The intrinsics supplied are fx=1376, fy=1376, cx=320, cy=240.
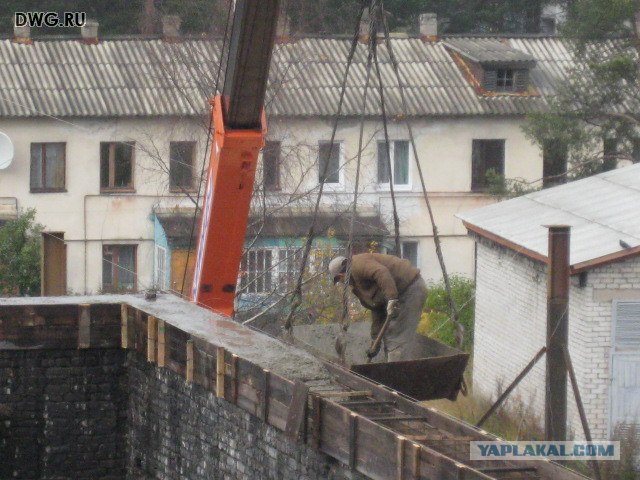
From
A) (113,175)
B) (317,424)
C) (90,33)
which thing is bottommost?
(317,424)

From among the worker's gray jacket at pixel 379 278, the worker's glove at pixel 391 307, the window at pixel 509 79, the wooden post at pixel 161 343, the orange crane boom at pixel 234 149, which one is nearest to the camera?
the orange crane boom at pixel 234 149

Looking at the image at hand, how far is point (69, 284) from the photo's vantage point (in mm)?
27078

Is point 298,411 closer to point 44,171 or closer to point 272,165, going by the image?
point 272,165

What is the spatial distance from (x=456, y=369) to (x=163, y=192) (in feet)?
55.9

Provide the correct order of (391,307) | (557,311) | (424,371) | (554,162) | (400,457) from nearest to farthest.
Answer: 1. (400,457)
2. (424,371)
3. (391,307)
4. (557,311)
5. (554,162)

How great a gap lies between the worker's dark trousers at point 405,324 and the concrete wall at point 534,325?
11.6 feet

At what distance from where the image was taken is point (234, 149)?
440 inches

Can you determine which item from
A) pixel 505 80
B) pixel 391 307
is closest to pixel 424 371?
pixel 391 307

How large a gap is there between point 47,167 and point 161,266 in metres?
2.99

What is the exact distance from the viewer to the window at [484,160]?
28.5 metres

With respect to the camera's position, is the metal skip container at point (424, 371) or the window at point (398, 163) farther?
the window at point (398, 163)

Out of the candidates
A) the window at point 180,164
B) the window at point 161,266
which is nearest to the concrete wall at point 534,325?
the window at point 180,164

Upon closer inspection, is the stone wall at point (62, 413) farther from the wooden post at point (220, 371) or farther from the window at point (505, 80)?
the window at point (505, 80)

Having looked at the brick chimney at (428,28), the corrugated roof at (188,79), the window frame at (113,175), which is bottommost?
the window frame at (113,175)
